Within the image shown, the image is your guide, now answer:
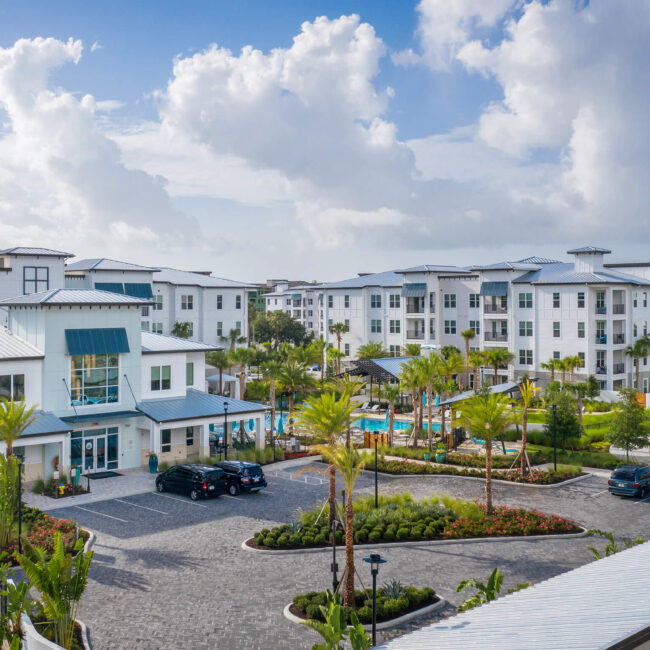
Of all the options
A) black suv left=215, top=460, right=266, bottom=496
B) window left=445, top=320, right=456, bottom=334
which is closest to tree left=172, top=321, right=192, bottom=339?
window left=445, top=320, right=456, bottom=334

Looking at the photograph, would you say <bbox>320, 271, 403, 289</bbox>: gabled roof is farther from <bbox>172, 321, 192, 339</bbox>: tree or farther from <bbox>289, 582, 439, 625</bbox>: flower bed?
<bbox>289, 582, 439, 625</bbox>: flower bed

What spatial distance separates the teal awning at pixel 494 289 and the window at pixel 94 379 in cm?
4026

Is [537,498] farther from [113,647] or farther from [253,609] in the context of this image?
[113,647]

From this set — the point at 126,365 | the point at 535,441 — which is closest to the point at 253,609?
the point at 126,365

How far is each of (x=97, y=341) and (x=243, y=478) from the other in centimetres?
1161

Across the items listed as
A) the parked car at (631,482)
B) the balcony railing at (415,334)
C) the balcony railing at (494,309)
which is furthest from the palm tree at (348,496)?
the balcony railing at (415,334)

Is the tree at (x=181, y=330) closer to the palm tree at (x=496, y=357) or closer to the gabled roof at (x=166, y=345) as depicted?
the gabled roof at (x=166, y=345)

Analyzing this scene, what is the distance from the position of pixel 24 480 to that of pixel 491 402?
69.3 ft

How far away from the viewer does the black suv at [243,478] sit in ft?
106

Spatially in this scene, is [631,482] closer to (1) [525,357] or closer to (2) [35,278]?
(1) [525,357]

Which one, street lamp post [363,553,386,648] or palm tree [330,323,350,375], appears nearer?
street lamp post [363,553,386,648]

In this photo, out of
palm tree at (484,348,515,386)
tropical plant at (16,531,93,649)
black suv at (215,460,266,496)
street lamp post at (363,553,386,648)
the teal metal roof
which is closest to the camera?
tropical plant at (16,531,93,649)

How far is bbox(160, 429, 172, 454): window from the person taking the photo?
39.9 metres

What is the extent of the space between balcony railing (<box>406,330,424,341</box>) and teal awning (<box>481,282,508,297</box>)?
8.25 m
